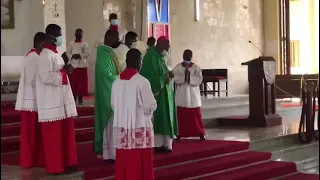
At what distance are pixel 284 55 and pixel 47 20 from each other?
936cm

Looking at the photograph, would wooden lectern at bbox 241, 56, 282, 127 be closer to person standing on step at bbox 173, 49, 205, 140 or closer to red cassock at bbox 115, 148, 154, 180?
person standing on step at bbox 173, 49, 205, 140

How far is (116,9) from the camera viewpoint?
11.9 m

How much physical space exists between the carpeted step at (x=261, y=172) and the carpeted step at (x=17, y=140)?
180cm

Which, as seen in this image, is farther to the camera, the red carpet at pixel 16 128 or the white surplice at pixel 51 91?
the red carpet at pixel 16 128

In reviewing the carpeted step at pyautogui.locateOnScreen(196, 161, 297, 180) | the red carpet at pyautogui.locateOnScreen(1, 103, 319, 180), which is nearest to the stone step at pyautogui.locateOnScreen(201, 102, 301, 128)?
the red carpet at pyautogui.locateOnScreen(1, 103, 319, 180)

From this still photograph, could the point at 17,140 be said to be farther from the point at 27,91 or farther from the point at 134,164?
the point at 134,164

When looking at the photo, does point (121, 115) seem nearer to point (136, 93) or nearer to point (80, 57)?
point (136, 93)

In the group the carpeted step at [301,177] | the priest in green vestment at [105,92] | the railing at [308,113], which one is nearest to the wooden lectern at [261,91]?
the railing at [308,113]

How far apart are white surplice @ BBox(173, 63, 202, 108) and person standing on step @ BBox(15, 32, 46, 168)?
110 inches

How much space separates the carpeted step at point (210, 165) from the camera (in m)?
5.91

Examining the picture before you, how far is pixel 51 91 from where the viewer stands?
15.9ft

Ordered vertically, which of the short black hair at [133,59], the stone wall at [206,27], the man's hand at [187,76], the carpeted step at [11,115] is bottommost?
the carpeted step at [11,115]

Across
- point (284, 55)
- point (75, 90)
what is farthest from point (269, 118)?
point (284, 55)

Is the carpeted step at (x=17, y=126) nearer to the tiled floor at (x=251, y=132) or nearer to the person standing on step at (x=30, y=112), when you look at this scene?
the tiled floor at (x=251, y=132)
